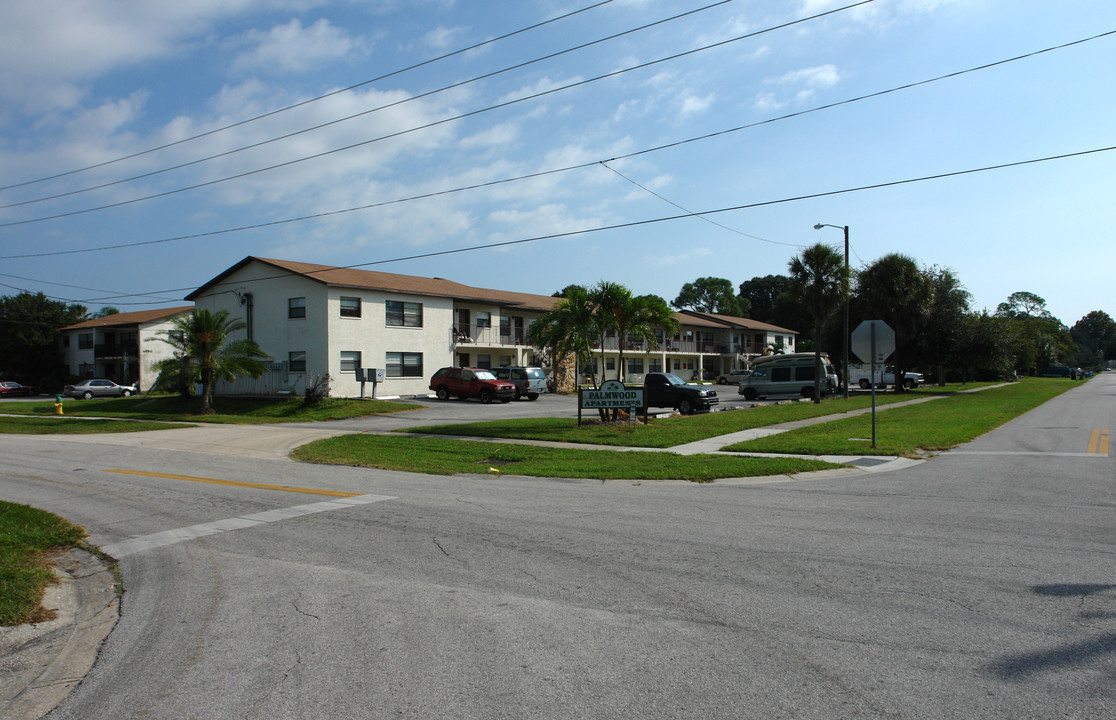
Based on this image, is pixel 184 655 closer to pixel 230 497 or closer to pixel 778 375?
pixel 230 497

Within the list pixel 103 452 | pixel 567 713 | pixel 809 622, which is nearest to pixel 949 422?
pixel 809 622

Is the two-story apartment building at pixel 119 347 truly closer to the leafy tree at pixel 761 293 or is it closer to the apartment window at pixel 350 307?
the apartment window at pixel 350 307

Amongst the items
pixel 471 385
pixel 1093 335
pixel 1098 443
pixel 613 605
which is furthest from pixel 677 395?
pixel 1093 335

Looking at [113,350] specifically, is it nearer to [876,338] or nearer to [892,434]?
[892,434]

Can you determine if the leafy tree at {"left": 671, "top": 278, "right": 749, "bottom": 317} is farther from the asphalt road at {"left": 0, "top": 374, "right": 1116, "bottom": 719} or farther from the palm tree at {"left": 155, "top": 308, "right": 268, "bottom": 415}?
the asphalt road at {"left": 0, "top": 374, "right": 1116, "bottom": 719}

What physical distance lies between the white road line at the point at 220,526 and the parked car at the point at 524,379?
2686 centimetres

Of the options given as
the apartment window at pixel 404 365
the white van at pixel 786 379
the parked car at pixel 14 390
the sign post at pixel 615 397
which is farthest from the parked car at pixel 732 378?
the parked car at pixel 14 390

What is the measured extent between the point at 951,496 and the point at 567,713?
27.4 ft

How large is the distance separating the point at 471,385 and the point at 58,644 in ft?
101

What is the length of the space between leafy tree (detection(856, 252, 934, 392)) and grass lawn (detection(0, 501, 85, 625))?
150 ft

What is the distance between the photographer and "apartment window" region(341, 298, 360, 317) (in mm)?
36125

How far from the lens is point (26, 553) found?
23.5 feet

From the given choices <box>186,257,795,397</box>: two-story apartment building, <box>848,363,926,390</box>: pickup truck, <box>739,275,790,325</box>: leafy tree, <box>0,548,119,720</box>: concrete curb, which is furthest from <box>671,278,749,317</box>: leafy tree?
<box>0,548,119,720</box>: concrete curb

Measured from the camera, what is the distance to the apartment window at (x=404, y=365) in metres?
38.2
